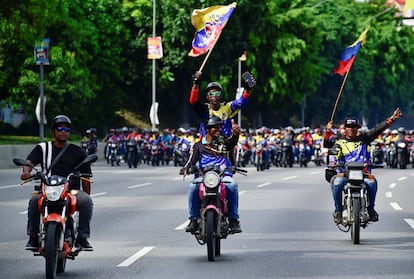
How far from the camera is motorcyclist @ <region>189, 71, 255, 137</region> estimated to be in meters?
13.1

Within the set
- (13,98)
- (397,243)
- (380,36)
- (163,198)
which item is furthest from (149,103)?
(397,243)

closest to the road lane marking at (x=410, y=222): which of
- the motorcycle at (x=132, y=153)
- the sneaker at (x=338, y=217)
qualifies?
the sneaker at (x=338, y=217)

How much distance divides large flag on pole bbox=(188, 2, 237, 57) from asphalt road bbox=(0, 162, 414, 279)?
2.61 m

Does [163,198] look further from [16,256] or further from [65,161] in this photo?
[65,161]

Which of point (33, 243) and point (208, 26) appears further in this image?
point (208, 26)

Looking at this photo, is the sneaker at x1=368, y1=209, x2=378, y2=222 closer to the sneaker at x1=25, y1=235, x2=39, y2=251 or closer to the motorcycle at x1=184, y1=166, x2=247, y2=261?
the motorcycle at x1=184, y1=166, x2=247, y2=261

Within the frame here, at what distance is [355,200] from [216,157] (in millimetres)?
2087

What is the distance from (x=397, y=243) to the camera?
1432 cm

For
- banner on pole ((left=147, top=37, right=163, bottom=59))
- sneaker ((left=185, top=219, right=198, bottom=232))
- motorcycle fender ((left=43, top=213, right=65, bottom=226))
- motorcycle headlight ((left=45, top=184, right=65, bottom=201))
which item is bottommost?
sneaker ((left=185, top=219, right=198, bottom=232))

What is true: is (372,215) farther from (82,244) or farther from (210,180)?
(82,244)

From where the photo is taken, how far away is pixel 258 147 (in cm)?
4097

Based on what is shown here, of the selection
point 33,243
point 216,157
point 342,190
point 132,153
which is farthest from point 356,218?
point 132,153

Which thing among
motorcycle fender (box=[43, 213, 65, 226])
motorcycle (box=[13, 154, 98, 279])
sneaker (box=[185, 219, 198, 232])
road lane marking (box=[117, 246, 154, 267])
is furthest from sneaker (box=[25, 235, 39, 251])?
sneaker (box=[185, 219, 198, 232])

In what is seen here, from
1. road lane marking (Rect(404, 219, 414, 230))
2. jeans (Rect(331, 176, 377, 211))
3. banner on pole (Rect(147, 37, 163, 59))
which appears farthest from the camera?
banner on pole (Rect(147, 37, 163, 59))
